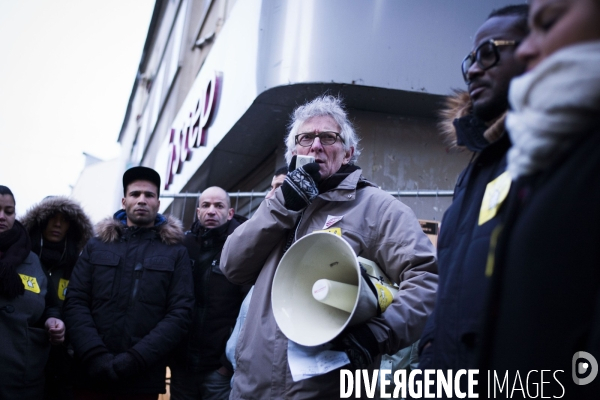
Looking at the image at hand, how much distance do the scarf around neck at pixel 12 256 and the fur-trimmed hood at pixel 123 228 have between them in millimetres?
493

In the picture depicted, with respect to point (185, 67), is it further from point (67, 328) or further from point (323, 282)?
point (323, 282)

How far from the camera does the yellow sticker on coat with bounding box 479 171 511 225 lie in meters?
1.36

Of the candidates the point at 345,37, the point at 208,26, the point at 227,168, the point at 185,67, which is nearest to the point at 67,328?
the point at 345,37

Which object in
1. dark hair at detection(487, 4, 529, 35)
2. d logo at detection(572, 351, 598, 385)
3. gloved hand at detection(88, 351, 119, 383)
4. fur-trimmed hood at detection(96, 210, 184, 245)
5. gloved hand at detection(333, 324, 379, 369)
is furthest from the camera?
fur-trimmed hood at detection(96, 210, 184, 245)

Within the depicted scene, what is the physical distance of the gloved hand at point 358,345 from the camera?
209cm

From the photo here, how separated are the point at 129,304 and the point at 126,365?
418 millimetres

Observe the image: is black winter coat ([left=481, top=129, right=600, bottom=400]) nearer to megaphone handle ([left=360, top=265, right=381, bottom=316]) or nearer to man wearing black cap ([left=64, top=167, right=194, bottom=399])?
megaphone handle ([left=360, top=265, right=381, bottom=316])

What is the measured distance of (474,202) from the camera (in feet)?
5.14

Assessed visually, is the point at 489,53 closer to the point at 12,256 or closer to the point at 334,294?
the point at 334,294

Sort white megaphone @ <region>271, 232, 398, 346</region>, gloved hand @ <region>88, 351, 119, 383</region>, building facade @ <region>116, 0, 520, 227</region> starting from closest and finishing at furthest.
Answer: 1. white megaphone @ <region>271, 232, 398, 346</region>
2. gloved hand @ <region>88, 351, 119, 383</region>
3. building facade @ <region>116, 0, 520, 227</region>

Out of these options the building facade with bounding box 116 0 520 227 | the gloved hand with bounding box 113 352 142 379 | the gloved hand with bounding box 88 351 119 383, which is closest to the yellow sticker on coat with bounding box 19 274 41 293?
the gloved hand with bounding box 88 351 119 383

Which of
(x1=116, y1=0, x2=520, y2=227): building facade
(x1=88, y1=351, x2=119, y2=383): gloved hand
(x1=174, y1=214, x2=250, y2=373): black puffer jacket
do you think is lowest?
(x1=88, y1=351, x2=119, y2=383): gloved hand

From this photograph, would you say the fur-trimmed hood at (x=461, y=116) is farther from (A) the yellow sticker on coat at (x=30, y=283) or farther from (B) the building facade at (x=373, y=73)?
(A) the yellow sticker on coat at (x=30, y=283)

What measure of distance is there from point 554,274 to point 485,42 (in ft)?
3.25
